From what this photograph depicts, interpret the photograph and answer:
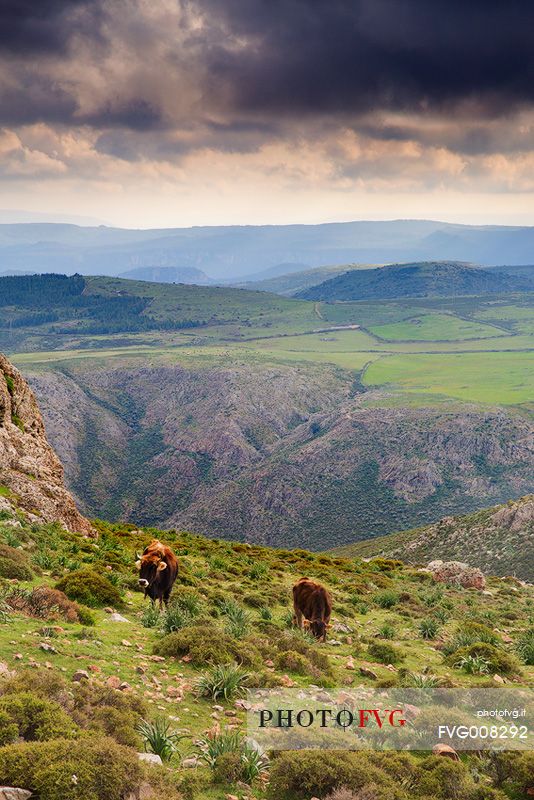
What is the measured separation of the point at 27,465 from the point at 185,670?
23.4 meters

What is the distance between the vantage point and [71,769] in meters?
8.80

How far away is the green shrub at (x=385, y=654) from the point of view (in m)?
18.9

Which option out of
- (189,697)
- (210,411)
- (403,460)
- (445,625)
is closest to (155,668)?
(189,697)

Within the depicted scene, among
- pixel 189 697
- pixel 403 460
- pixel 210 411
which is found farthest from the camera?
pixel 210 411

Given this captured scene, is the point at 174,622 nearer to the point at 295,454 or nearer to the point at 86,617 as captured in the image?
the point at 86,617

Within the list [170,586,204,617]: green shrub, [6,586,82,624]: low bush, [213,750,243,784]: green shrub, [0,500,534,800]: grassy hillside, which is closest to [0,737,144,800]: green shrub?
[0,500,534,800]: grassy hillside

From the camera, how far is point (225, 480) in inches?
6078

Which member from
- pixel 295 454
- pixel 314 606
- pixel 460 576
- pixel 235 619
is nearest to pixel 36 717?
pixel 235 619

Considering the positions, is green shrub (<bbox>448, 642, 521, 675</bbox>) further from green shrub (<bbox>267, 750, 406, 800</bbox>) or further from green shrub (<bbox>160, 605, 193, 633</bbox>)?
green shrub (<bbox>267, 750, 406, 800</bbox>)

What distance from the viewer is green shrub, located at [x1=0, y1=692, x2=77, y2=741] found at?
973 centimetres

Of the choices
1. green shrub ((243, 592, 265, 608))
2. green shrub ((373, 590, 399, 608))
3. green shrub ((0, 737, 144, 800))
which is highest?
green shrub ((0, 737, 144, 800))

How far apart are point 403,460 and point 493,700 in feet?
433

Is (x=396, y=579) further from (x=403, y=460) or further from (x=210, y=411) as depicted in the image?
(x=210, y=411)

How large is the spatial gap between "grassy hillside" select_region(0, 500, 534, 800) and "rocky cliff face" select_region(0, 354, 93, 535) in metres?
3.10
